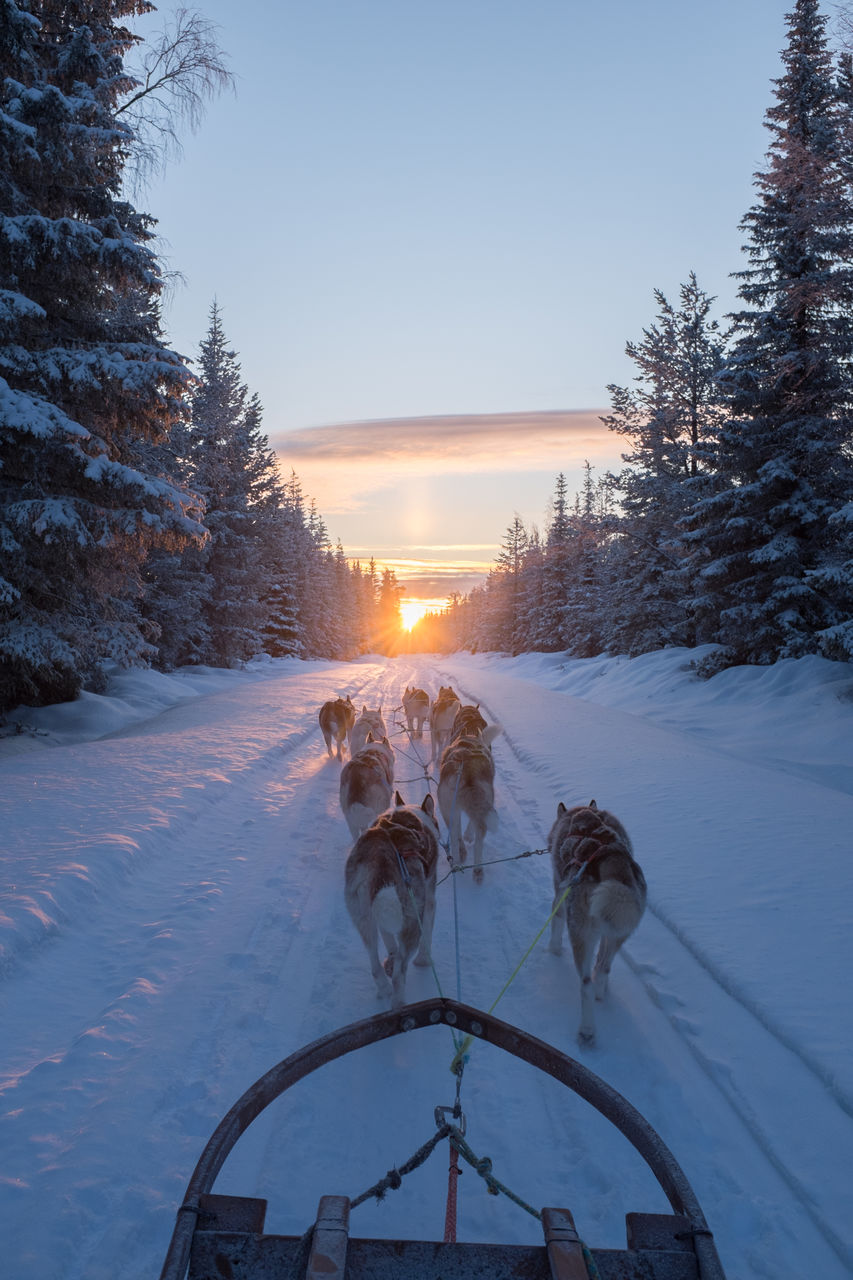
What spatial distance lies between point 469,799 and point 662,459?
2079 centimetres

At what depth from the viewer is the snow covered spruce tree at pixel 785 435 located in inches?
572

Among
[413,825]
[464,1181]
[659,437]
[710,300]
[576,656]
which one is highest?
[710,300]

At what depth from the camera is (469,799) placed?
6215 millimetres

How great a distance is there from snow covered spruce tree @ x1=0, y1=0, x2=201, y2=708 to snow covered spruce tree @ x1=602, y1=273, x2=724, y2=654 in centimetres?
1698

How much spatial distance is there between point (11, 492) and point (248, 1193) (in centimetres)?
982

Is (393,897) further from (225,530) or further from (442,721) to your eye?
(225,530)

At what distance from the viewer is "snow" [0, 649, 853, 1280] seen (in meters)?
2.63

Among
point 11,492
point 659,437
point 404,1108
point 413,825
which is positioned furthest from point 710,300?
point 404,1108

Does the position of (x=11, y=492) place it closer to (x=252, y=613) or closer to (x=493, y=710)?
(x=493, y=710)

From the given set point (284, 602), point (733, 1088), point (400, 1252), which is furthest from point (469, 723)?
point (284, 602)

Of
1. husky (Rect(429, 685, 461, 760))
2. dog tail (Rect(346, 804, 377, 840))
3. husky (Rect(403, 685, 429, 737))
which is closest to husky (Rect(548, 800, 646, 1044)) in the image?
dog tail (Rect(346, 804, 377, 840))

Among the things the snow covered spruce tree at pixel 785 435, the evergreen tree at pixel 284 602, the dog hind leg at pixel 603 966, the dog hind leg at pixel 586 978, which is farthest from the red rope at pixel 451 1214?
the evergreen tree at pixel 284 602

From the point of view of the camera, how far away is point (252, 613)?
82.0ft

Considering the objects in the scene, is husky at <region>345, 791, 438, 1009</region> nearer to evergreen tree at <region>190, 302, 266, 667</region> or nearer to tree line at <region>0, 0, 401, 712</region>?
tree line at <region>0, 0, 401, 712</region>
